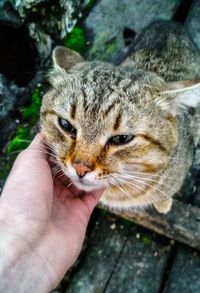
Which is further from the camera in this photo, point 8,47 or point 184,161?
point 8,47

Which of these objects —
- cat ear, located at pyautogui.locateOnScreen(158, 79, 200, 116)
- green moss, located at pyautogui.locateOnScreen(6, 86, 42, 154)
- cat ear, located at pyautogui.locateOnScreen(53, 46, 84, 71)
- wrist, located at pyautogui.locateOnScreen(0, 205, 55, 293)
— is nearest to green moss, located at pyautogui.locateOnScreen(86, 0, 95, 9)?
green moss, located at pyautogui.locateOnScreen(6, 86, 42, 154)

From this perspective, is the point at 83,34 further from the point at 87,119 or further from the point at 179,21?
the point at 87,119

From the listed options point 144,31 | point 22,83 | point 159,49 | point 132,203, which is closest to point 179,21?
point 144,31

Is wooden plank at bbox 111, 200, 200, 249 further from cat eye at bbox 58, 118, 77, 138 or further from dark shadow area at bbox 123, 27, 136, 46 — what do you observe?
dark shadow area at bbox 123, 27, 136, 46

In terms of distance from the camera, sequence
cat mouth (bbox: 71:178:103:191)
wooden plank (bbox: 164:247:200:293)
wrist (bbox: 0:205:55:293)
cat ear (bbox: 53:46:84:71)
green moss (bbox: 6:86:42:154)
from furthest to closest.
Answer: green moss (bbox: 6:86:42:154)
wooden plank (bbox: 164:247:200:293)
cat ear (bbox: 53:46:84:71)
cat mouth (bbox: 71:178:103:191)
wrist (bbox: 0:205:55:293)

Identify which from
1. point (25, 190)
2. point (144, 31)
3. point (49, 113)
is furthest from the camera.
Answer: point (144, 31)

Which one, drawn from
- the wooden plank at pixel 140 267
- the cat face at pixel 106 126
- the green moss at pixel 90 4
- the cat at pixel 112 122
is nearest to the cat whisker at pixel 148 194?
the cat at pixel 112 122
